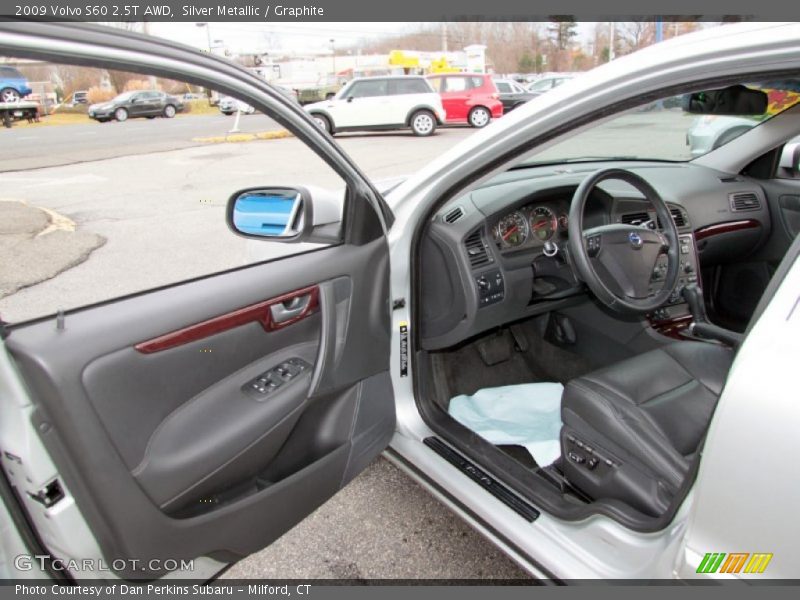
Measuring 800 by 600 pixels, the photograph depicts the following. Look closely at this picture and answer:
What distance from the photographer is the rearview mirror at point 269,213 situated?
5.56ft

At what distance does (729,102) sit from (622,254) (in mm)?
698

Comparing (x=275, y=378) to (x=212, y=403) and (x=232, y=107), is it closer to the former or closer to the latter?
Result: (x=212, y=403)

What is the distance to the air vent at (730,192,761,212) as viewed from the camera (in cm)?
306

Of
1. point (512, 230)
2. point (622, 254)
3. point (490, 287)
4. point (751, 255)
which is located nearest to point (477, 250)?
point (490, 287)

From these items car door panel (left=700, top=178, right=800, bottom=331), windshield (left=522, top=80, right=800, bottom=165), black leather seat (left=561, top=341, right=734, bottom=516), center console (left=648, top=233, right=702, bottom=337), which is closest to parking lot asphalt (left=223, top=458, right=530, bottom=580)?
black leather seat (left=561, top=341, right=734, bottom=516)

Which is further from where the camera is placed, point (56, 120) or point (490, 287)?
point (490, 287)

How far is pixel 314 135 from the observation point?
1.58 meters

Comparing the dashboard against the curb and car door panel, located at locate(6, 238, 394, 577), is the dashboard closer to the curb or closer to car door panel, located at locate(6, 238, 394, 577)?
car door panel, located at locate(6, 238, 394, 577)

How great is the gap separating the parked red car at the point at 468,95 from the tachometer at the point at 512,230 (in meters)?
13.8

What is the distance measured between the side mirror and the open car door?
1cm

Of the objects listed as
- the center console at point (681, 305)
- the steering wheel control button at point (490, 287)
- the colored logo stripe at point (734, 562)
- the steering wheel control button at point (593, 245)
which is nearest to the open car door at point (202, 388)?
the steering wheel control button at point (490, 287)

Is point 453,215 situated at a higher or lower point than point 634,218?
higher

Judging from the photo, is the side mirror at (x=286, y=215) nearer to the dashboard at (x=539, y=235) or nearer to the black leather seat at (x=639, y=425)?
the dashboard at (x=539, y=235)

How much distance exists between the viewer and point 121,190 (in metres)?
1.47
